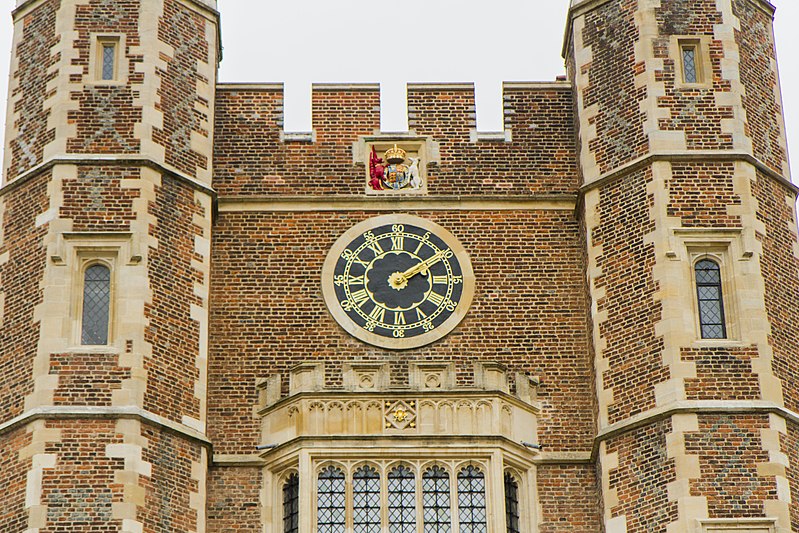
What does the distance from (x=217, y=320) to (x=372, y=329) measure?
2137 millimetres

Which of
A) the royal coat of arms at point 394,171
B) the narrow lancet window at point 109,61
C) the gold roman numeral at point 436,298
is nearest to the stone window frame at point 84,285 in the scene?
the narrow lancet window at point 109,61

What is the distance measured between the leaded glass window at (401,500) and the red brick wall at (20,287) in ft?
15.8

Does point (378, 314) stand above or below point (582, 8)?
below

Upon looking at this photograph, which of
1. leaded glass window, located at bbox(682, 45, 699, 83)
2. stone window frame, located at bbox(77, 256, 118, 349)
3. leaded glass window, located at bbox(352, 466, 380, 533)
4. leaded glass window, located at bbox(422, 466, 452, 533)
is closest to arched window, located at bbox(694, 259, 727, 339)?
leaded glass window, located at bbox(682, 45, 699, 83)

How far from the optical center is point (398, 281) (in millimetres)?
29953

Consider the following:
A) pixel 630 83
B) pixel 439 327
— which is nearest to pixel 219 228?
pixel 439 327

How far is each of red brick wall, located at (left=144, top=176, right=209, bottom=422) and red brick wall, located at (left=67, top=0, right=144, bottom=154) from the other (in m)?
0.95

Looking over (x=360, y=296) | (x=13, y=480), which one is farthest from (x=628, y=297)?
(x=13, y=480)

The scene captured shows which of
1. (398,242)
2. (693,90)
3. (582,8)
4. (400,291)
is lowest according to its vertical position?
(400,291)

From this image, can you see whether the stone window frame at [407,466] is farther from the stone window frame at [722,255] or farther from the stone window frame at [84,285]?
the stone window frame at [722,255]

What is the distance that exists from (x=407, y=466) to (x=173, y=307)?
→ 3773 millimetres

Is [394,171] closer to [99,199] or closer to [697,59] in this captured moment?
[99,199]

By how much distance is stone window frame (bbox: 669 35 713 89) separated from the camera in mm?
30250

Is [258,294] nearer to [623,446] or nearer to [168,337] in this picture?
[168,337]
